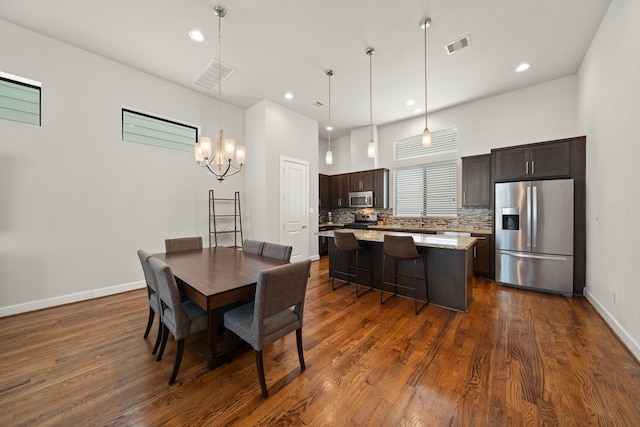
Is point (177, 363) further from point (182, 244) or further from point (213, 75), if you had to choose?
point (213, 75)

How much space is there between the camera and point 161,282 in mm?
1771

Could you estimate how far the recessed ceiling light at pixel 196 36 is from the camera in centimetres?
293

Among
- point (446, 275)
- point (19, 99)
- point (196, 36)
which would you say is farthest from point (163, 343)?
point (19, 99)

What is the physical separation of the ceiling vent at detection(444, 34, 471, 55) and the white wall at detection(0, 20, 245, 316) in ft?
14.7

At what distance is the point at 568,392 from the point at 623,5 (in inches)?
142

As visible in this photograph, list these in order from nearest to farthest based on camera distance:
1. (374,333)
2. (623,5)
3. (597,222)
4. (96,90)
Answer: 1. (623,5)
2. (374,333)
3. (597,222)
4. (96,90)

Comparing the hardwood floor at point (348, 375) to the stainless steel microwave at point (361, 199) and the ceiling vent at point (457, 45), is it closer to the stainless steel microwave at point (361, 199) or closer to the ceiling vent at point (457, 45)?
the ceiling vent at point (457, 45)

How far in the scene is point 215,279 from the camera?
6.12 feet

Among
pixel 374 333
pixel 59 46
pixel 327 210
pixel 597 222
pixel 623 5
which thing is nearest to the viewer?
pixel 623 5

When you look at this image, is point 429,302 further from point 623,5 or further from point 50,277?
point 50,277

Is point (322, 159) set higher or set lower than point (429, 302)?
higher

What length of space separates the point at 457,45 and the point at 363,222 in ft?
13.2

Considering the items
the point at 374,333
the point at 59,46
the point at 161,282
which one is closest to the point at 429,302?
the point at 374,333

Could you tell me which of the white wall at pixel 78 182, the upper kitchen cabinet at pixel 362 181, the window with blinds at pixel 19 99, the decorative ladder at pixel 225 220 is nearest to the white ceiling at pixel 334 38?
the white wall at pixel 78 182
